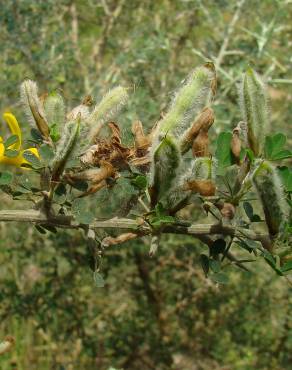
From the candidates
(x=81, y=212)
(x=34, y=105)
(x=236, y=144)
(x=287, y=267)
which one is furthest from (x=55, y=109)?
(x=287, y=267)

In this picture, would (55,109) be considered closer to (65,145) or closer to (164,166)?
(65,145)

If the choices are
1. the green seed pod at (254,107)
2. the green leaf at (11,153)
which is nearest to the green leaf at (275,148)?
the green seed pod at (254,107)

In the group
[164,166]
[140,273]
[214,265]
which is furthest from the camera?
[140,273]

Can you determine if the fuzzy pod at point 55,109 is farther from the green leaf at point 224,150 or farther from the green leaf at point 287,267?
the green leaf at point 287,267

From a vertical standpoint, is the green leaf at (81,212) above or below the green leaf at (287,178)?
below

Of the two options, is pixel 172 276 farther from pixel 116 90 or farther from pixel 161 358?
pixel 116 90

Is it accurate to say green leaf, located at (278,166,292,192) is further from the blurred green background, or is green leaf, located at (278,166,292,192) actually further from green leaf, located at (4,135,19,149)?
the blurred green background
